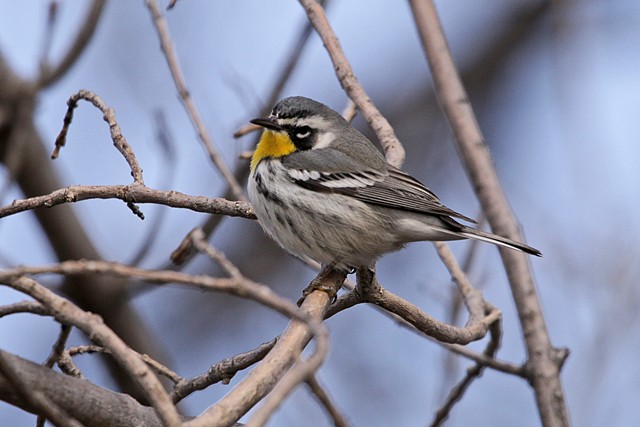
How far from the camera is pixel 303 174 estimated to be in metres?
4.42

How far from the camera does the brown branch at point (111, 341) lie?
187 centimetres

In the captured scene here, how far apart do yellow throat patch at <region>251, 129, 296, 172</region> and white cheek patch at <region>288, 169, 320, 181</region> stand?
0.61 feet

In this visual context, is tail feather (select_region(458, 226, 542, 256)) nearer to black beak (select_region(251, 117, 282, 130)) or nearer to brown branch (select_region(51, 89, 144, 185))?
black beak (select_region(251, 117, 282, 130))

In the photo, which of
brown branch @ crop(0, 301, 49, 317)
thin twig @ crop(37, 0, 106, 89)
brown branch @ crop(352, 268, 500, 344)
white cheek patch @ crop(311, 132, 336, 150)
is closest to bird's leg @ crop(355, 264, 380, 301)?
brown branch @ crop(352, 268, 500, 344)

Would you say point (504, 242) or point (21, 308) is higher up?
point (504, 242)

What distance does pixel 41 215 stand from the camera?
17.9 ft

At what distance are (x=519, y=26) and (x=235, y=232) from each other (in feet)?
13.3

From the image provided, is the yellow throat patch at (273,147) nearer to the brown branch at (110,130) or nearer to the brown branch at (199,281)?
the brown branch at (110,130)

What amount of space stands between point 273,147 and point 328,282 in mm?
1349

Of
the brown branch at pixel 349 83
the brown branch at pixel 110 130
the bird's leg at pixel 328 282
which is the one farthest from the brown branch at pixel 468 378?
the brown branch at pixel 110 130

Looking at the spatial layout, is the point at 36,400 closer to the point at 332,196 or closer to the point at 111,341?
the point at 111,341

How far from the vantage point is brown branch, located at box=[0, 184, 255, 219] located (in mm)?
2832

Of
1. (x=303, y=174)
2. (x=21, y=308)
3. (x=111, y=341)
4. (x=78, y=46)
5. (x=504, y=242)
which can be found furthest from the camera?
(x=78, y=46)

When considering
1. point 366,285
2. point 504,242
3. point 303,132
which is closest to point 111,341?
point 366,285
